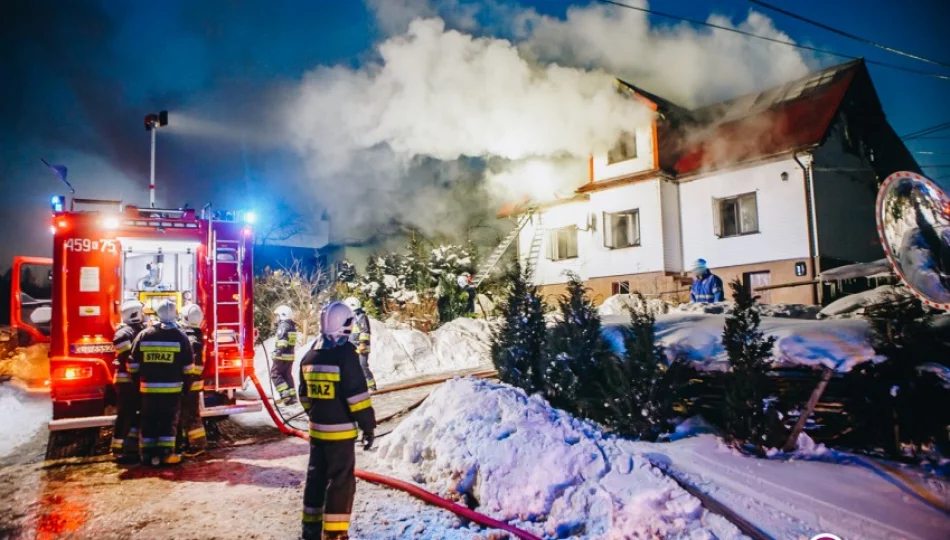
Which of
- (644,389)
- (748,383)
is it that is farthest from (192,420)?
(748,383)

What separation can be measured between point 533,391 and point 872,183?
17.8 metres

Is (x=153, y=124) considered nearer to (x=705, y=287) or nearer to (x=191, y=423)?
(x=191, y=423)

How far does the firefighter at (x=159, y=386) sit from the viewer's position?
5.83 meters

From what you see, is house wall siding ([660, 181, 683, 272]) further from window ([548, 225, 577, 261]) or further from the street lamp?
the street lamp

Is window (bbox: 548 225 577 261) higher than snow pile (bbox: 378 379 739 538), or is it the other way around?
window (bbox: 548 225 577 261)

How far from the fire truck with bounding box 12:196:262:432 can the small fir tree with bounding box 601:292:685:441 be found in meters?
4.65

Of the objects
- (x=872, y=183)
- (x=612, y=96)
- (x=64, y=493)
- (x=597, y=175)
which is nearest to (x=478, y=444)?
(x=64, y=493)

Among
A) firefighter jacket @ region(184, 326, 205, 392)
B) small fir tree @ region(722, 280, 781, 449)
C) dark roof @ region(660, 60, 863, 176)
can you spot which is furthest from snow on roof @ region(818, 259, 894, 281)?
firefighter jacket @ region(184, 326, 205, 392)

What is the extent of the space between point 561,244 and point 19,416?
1658 cm

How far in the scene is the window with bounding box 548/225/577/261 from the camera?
2031cm

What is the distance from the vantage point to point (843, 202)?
1625 centimetres

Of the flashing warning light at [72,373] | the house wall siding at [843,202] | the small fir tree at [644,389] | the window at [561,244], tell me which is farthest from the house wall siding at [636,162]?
the flashing warning light at [72,373]

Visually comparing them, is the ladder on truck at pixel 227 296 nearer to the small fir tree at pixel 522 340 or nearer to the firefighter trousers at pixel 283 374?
the firefighter trousers at pixel 283 374

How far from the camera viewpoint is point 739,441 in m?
5.09
